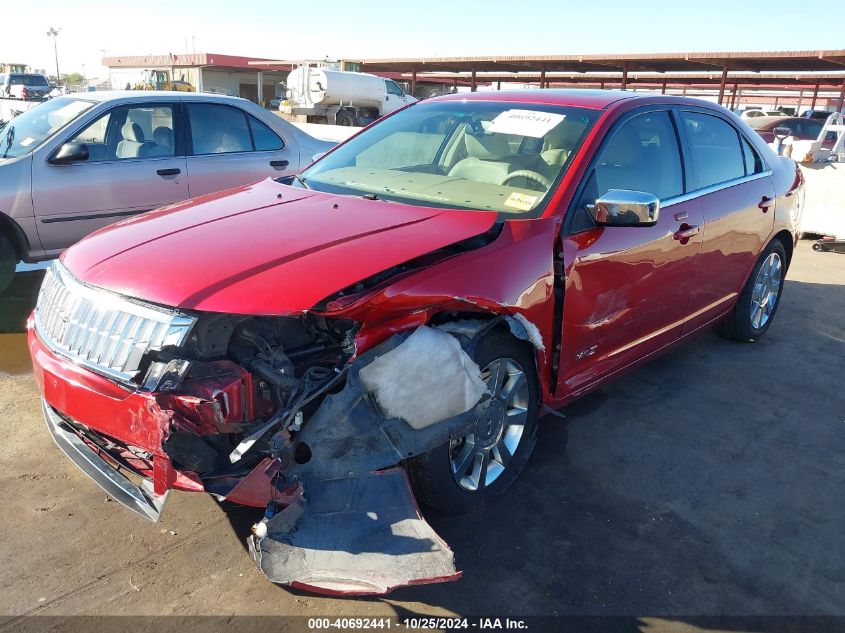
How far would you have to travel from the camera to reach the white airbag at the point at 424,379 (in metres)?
2.54

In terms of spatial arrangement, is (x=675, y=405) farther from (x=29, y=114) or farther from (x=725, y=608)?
(x=29, y=114)

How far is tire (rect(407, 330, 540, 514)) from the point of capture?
9.21 ft

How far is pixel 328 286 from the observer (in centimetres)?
245

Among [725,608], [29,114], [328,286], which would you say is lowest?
[725,608]

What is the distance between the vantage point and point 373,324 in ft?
8.45

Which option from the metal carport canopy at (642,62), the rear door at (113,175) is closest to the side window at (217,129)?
the rear door at (113,175)

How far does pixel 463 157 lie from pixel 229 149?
365 cm

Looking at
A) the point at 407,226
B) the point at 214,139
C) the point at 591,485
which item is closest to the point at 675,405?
the point at 591,485

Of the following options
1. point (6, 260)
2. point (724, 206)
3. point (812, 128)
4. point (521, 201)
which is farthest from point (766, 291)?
point (812, 128)

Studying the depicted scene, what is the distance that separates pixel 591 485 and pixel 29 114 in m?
6.11

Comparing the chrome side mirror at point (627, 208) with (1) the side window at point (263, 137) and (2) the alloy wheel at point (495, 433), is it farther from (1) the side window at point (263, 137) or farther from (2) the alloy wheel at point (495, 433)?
(1) the side window at point (263, 137)

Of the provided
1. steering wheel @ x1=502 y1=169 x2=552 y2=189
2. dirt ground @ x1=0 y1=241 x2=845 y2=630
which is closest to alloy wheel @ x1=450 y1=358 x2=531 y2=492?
dirt ground @ x1=0 y1=241 x2=845 y2=630

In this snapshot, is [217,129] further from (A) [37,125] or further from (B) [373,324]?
(B) [373,324]

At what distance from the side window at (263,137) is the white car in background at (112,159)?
1 cm
